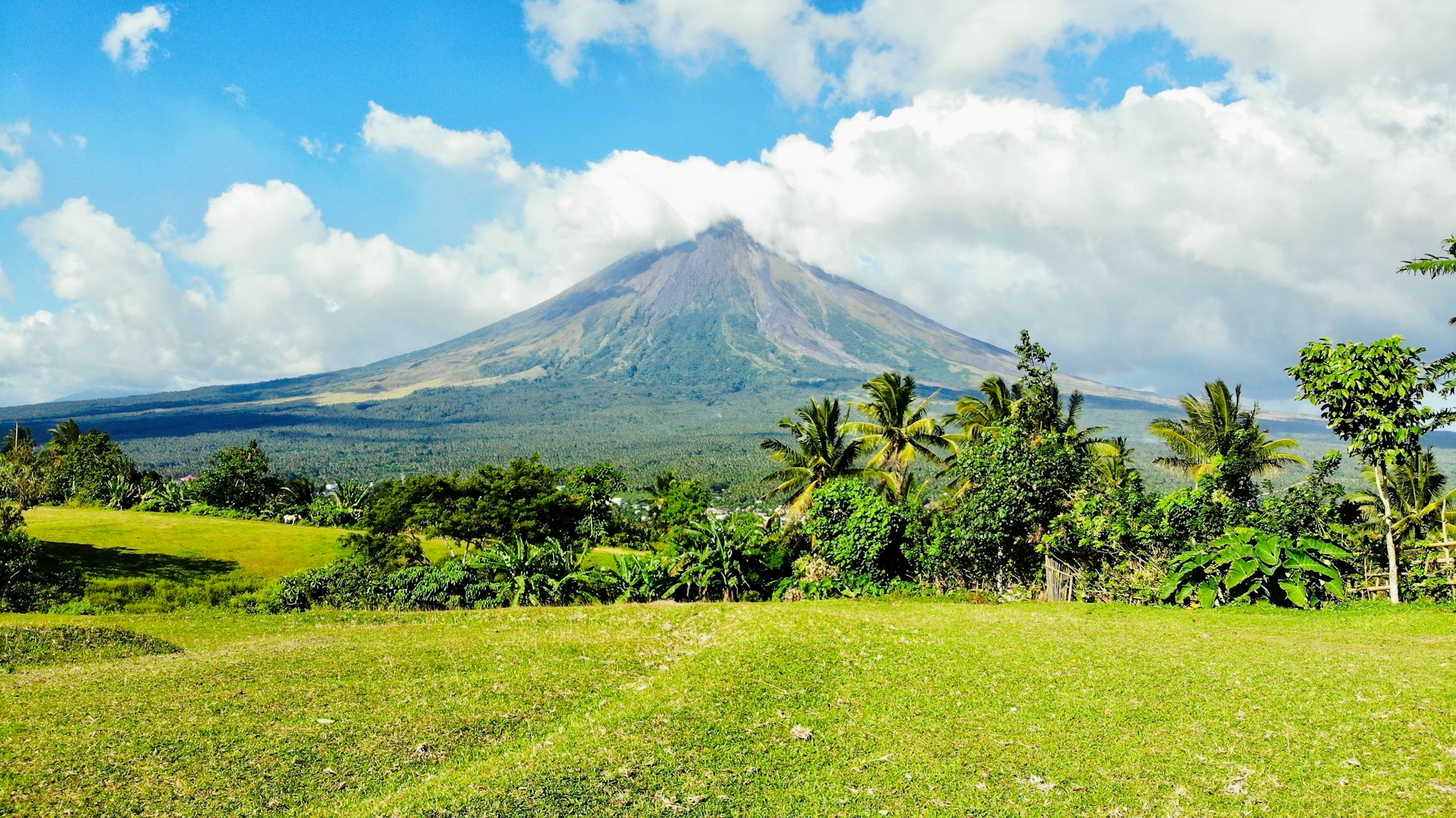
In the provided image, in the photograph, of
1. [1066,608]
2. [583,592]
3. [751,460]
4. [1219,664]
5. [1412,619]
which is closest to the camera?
[1219,664]

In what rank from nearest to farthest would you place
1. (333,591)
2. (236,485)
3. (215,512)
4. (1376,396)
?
(1376,396), (333,591), (215,512), (236,485)

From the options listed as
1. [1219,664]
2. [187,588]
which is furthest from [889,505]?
[187,588]

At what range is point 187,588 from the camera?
76.5 feet

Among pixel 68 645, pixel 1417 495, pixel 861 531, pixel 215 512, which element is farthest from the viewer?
pixel 215 512

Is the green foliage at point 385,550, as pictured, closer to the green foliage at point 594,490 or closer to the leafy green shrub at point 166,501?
the green foliage at point 594,490

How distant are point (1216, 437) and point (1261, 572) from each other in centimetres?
1160

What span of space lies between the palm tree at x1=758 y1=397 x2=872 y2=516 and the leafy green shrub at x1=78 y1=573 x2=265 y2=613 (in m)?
16.2

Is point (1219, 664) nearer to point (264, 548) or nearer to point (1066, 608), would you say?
point (1066, 608)

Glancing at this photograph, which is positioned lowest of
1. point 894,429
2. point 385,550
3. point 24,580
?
point 385,550

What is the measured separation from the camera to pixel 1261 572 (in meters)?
14.0

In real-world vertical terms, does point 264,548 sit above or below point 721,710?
below

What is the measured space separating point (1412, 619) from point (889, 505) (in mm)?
9596

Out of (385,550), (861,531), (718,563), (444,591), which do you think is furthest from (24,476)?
(861,531)

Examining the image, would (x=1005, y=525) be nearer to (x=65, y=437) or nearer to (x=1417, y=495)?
(x=1417, y=495)
